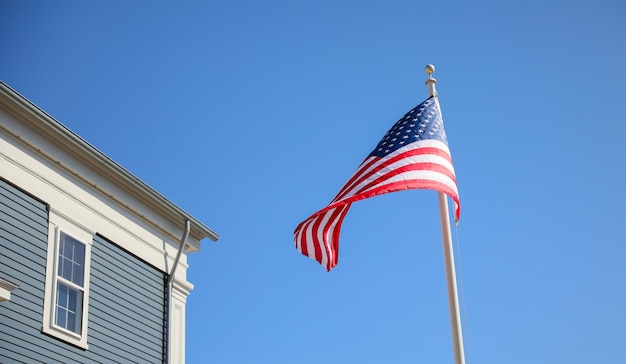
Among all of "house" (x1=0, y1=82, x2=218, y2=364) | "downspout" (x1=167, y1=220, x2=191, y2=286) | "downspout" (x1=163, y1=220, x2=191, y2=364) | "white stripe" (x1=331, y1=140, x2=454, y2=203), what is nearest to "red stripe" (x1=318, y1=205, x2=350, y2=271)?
"white stripe" (x1=331, y1=140, x2=454, y2=203)

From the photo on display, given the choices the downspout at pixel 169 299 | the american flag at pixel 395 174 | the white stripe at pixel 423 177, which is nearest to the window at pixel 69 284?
the downspout at pixel 169 299

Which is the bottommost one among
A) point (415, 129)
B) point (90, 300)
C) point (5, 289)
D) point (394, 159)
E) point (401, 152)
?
point (5, 289)

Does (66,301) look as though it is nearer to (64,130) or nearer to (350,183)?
(64,130)

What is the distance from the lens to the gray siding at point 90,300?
14.9 m

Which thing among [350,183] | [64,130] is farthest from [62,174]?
[350,183]

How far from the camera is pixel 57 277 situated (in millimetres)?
15938

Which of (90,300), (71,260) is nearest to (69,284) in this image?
(71,260)

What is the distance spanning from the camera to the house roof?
15.4 m

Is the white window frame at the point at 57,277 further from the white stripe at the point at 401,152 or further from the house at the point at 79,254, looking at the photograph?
the white stripe at the point at 401,152

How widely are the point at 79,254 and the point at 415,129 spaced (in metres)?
6.51

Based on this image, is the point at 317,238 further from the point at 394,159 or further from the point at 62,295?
the point at 62,295

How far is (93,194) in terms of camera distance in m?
17.5

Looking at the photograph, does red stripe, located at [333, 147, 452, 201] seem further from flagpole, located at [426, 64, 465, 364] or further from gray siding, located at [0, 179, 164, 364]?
gray siding, located at [0, 179, 164, 364]

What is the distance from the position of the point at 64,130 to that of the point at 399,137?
237 inches
